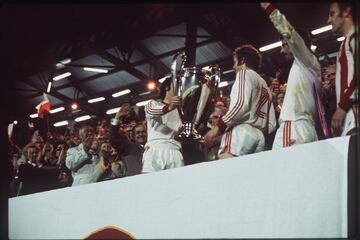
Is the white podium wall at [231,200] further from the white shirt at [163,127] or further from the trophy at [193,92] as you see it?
the white shirt at [163,127]

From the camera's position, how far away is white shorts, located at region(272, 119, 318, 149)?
1.33 metres

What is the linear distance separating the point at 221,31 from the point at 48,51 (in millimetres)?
653

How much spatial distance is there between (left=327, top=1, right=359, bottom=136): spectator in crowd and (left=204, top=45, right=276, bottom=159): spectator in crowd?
1.05 ft

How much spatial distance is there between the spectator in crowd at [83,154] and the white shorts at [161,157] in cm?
25

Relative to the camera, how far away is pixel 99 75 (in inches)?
70.6

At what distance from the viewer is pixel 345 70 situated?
45.4 inches

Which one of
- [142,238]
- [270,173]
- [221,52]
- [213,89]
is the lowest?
[142,238]

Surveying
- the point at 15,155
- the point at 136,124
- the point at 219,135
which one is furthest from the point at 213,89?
the point at 15,155

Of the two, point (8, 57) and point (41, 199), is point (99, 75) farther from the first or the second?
point (41, 199)

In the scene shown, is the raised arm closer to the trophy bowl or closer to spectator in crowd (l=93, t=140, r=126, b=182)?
the trophy bowl

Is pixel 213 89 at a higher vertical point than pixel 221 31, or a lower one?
lower

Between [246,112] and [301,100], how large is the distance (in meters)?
0.18

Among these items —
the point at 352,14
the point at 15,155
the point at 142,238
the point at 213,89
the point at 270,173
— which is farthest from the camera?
the point at 15,155

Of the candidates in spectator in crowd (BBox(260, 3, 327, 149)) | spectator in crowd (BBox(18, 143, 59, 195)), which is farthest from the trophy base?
spectator in crowd (BBox(18, 143, 59, 195))
